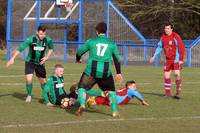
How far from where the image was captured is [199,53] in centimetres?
3331

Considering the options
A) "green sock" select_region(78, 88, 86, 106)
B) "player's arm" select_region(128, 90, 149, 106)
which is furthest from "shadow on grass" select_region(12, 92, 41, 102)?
"green sock" select_region(78, 88, 86, 106)

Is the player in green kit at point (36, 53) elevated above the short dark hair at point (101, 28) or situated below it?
below

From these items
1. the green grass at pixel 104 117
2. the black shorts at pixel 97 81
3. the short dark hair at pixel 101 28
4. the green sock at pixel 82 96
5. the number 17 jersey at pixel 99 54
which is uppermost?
the short dark hair at pixel 101 28

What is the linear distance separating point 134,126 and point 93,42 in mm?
1923

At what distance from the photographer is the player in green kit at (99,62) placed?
36.2 feet

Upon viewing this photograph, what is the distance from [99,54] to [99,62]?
153 mm

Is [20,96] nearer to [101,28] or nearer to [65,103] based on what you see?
[65,103]

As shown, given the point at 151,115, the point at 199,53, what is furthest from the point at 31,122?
the point at 199,53

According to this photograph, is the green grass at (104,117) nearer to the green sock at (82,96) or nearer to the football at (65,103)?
the football at (65,103)

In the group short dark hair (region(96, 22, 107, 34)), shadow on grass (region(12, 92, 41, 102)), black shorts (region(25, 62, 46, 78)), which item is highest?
short dark hair (region(96, 22, 107, 34))

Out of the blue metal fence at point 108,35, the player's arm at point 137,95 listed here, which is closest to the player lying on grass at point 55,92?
the player's arm at point 137,95

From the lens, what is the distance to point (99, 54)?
11.0 meters

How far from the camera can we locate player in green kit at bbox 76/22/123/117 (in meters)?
11.0

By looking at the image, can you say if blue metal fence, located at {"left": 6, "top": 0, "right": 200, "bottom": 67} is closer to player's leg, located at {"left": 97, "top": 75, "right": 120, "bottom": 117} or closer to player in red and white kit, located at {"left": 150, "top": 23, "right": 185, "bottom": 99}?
player in red and white kit, located at {"left": 150, "top": 23, "right": 185, "bottom": 99}
